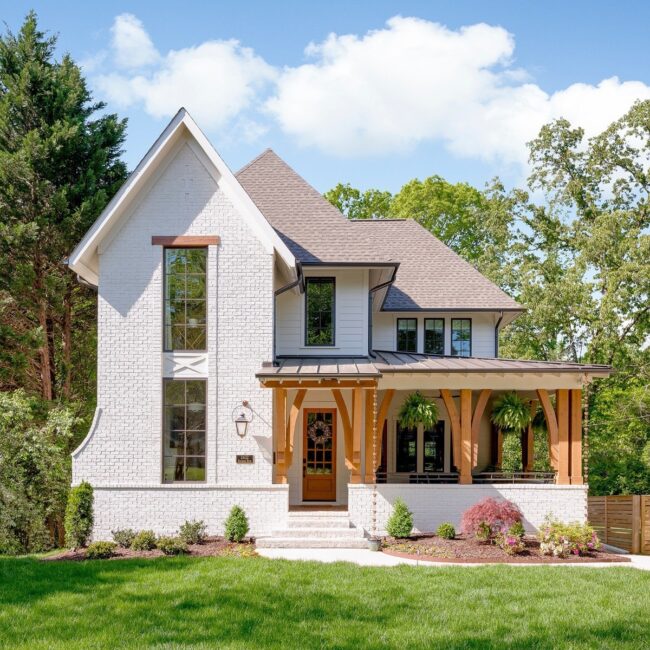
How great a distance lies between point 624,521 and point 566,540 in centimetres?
347

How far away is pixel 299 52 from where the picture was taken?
13836 mm

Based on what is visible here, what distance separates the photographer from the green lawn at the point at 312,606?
25.7 ft

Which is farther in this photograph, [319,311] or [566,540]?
[319,311]

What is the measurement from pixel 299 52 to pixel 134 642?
36.0 ft

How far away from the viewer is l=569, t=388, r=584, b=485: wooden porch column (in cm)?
1571

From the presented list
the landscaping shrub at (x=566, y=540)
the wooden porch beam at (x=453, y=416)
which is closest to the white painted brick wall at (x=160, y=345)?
the wooden porch beam at (x=453, y=416)

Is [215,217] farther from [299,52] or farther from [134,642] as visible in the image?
[134,642]

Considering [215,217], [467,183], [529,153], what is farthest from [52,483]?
[467,183]

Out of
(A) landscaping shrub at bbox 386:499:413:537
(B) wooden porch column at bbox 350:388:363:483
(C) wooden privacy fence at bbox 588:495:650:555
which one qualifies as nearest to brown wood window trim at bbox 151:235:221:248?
(B) wooden porch column at bbox 350:388:363:483

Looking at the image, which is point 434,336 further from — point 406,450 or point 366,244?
point 366,244

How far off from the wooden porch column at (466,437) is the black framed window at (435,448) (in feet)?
13.1

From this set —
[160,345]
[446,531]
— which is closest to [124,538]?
[160,345]

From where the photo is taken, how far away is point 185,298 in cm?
1548

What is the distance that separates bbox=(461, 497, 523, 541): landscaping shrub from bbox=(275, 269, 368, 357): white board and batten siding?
5.05 meters
